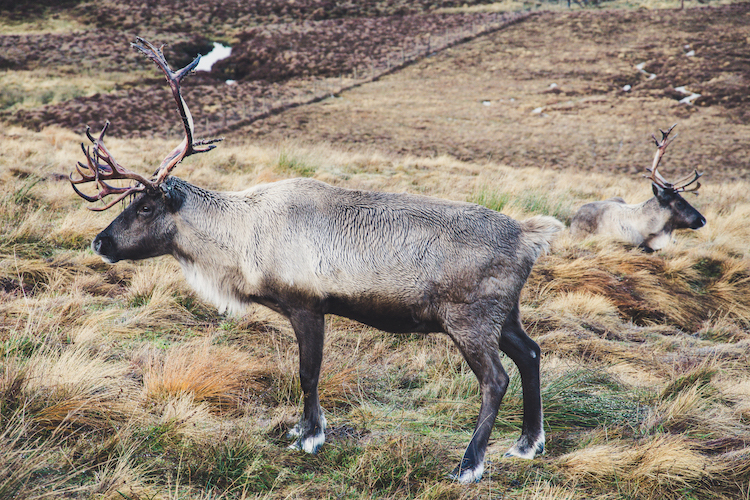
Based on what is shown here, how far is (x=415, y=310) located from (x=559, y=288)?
12.8ft

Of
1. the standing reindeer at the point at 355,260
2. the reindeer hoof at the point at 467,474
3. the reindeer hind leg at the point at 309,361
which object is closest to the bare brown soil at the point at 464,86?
the standing reindeer at the point at 355,260

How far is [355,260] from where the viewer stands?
3.75m

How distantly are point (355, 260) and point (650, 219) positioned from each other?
8.03 metres

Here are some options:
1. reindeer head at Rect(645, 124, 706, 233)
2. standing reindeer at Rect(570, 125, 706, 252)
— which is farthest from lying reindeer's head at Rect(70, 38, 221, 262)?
reindeer head at Rect(645, 124, 706, 233)

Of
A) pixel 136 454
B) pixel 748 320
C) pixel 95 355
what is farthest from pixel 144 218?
pixel 748 320

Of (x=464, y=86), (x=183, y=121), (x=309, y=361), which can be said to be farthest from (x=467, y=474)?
(x=464, y=86)

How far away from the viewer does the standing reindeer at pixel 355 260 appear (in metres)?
3.60

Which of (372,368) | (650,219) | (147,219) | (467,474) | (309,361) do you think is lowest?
(650,219)

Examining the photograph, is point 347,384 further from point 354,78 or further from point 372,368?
point 354,78

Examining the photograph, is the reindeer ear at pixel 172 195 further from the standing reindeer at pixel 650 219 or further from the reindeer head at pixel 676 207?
the reindeer head at pixel 676 207

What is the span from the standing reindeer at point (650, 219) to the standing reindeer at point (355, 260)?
671 cm

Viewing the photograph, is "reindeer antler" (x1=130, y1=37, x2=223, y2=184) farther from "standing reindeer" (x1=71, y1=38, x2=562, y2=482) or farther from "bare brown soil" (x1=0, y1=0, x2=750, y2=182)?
"bare brown soil" (x1=0, y1=0, x2=750, y2=182)

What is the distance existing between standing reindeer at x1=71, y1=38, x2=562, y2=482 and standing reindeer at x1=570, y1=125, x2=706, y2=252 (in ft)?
22.0

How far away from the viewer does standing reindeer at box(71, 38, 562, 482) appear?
360 centimetres
